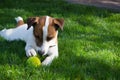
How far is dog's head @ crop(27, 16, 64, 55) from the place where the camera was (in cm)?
542

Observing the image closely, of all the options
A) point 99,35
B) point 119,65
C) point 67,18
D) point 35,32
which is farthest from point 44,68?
point 67,18

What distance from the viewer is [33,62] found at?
5.38 metres

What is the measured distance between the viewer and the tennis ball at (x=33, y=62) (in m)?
5.33

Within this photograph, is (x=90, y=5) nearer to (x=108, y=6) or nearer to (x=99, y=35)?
(x=108, y=6)

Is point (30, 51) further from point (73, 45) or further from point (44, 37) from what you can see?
point (73, 45)

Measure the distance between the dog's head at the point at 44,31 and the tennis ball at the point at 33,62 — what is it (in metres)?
0.13

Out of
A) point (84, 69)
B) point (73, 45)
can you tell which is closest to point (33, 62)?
point (84, 69)

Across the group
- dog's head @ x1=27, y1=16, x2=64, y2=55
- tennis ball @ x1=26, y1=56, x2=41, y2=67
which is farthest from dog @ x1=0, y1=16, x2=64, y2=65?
tennis ball @ x1=26, y1=56, x2=41, y2=67

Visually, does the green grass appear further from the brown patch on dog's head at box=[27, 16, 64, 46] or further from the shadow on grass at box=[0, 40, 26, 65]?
the brown patch on dog's head at box=[27, 16, 64, 46]

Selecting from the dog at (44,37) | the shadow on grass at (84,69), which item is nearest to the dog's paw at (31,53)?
the dog at (44,37)

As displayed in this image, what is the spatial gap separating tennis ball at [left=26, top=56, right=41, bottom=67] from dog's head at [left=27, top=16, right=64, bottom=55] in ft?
0.44

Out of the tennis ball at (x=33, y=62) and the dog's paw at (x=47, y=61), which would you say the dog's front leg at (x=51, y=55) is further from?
the tennis ball at (x=33, y=62)

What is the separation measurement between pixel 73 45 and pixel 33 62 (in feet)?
4.28

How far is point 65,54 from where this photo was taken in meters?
6.01
